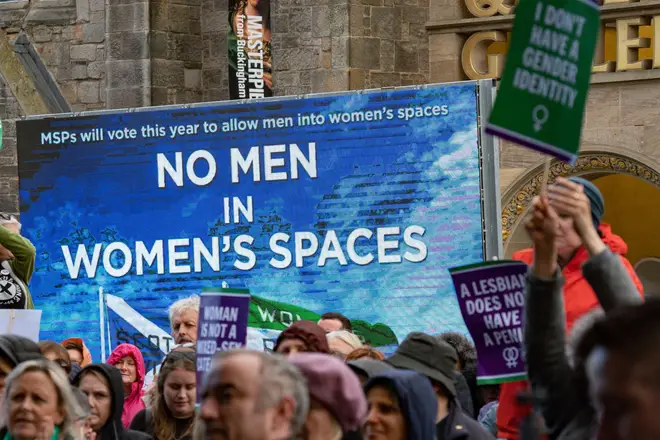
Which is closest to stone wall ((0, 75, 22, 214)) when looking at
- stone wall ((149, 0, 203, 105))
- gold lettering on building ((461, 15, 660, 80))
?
stone wall ((149, 0, 203, 105))

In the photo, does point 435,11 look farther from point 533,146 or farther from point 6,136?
point 533,146

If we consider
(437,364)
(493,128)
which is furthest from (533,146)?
(437,364)

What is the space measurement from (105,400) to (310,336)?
A: 1209 mm

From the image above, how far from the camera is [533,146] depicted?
4773 millimetres

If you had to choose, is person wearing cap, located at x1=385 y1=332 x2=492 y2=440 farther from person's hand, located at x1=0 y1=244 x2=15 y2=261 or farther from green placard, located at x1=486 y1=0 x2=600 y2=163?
person's hand, located at x1=0 y1=244 x2=15 y2=261

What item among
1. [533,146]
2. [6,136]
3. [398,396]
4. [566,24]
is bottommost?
[398,396]

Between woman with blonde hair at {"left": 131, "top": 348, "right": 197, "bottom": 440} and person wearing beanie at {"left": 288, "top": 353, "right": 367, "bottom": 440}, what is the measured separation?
10.2 feet

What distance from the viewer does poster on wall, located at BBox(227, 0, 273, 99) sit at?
62.8 ft

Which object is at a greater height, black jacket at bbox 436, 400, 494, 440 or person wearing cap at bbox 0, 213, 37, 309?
person wearing cap at bbox 0, 213, 37, 309

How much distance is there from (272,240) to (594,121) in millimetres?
5748

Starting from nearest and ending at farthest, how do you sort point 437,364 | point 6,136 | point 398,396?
point 398,396
point 437,364
point 6,136

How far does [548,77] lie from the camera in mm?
4738

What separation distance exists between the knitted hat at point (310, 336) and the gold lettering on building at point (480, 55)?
456 inches

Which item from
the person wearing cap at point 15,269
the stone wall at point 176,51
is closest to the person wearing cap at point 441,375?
the person wearing cap at point 15,269
